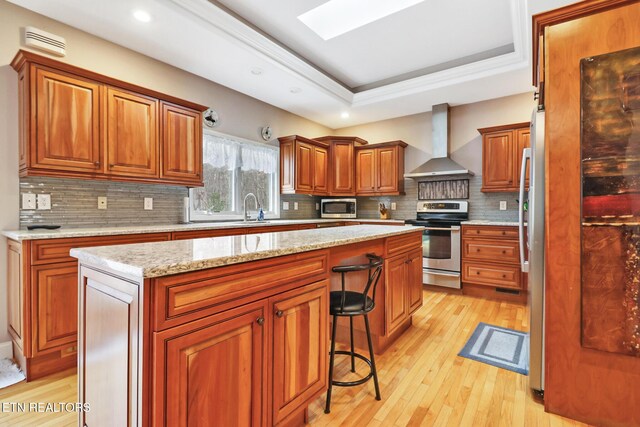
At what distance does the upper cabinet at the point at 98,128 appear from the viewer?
90.0 inches

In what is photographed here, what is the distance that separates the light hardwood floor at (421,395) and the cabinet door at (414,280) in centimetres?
31

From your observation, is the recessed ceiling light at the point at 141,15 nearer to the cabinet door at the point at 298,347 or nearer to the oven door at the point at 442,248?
the cabinet door at the point at 298,347

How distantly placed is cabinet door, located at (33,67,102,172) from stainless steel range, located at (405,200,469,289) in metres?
3.91

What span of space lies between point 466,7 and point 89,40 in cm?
353

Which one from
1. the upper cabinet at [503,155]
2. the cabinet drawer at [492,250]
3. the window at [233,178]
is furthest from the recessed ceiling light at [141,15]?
the cabinet drawer at [492,250]

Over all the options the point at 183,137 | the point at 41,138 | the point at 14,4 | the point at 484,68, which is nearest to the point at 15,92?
the point at 41,138

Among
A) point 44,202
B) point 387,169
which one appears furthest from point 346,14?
point 44,202

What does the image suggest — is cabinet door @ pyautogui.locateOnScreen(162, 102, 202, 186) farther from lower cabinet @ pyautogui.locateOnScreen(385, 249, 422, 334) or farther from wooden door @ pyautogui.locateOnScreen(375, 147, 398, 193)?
wooden door @ pyautogui.locateOnScreen(375, 147, 398, 193)

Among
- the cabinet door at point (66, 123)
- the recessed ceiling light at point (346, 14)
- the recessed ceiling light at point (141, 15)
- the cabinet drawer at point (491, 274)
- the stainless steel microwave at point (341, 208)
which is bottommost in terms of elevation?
the cabinet drawer at point (491, 274)

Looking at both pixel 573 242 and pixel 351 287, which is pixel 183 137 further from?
pixel 573 242

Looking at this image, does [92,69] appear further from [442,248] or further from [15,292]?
[442,248]

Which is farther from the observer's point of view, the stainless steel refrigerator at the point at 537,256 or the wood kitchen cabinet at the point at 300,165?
the wood kitchen cabinet at the point at 300,165

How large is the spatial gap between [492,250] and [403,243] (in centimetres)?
205

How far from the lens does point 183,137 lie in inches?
126
